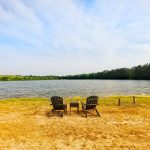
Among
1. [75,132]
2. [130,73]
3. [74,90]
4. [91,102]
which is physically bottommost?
[74,90]

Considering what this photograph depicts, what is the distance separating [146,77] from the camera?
13562 cm

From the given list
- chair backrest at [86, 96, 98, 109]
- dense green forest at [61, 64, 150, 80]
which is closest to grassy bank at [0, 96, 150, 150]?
chair backrest at [86, 96, 98, 109]

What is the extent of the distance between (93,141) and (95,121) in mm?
3771

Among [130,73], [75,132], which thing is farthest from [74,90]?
[130,73]

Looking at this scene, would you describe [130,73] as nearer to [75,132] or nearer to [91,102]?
[91,102]

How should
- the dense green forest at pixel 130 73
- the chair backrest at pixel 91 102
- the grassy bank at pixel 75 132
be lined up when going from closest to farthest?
the grassy bank at pixel 75 132 < the chair backrest at pixel 91 102 < the dense green forest at pixel 130 73

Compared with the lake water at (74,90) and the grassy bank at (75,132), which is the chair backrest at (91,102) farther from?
the lake water at (74,90)

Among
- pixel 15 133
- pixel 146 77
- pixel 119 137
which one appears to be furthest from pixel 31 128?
pixel 146 77

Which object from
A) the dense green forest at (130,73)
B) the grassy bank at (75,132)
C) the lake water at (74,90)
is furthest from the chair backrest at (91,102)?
the dense green forest at (130,73)

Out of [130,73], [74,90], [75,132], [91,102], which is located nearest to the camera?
[75,132]

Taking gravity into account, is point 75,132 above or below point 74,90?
above

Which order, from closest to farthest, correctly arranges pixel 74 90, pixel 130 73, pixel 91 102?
pixel 91 102 → pixel 74 90 → pixel 130 73

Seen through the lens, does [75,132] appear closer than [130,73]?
Yes

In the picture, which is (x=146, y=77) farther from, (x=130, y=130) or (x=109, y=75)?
(x=130, y=130)
